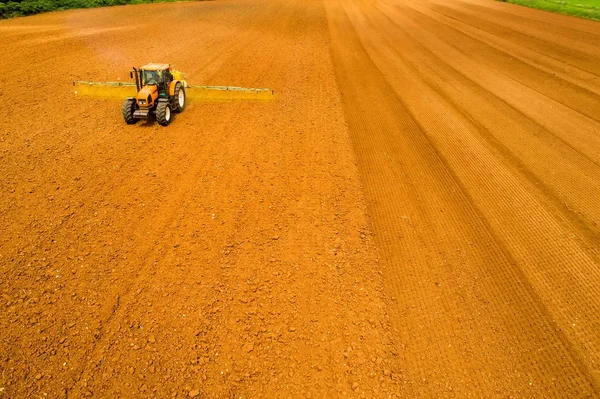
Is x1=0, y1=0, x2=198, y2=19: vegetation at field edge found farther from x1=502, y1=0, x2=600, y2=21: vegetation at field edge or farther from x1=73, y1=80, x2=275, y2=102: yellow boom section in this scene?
x1=502, y1=0, x2=600, y2=21: vegetation at field edge

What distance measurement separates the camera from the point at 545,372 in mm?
5043

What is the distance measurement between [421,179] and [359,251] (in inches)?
132

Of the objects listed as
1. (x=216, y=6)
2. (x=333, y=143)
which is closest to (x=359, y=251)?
(x=333, y=143)

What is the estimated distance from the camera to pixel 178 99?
11531 mm

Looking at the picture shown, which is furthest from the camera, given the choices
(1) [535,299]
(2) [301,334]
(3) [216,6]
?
(3) [216,6]

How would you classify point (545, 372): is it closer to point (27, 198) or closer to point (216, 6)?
point (27, 198)

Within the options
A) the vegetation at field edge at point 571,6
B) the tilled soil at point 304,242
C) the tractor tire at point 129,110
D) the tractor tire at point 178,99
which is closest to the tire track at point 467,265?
the tilled soil at point 304,242

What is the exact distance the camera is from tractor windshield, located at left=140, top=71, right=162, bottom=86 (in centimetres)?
1073

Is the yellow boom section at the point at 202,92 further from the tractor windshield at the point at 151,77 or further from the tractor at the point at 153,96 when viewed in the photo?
the tractor windshield at the point at 151,77

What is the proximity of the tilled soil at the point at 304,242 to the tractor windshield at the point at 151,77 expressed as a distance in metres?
1.26

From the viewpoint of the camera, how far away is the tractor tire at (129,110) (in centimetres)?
1049

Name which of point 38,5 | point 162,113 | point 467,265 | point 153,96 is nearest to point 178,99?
point 153,96

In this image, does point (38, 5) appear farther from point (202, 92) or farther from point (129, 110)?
point (129, 110)

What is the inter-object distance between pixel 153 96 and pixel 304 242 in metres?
7.11
